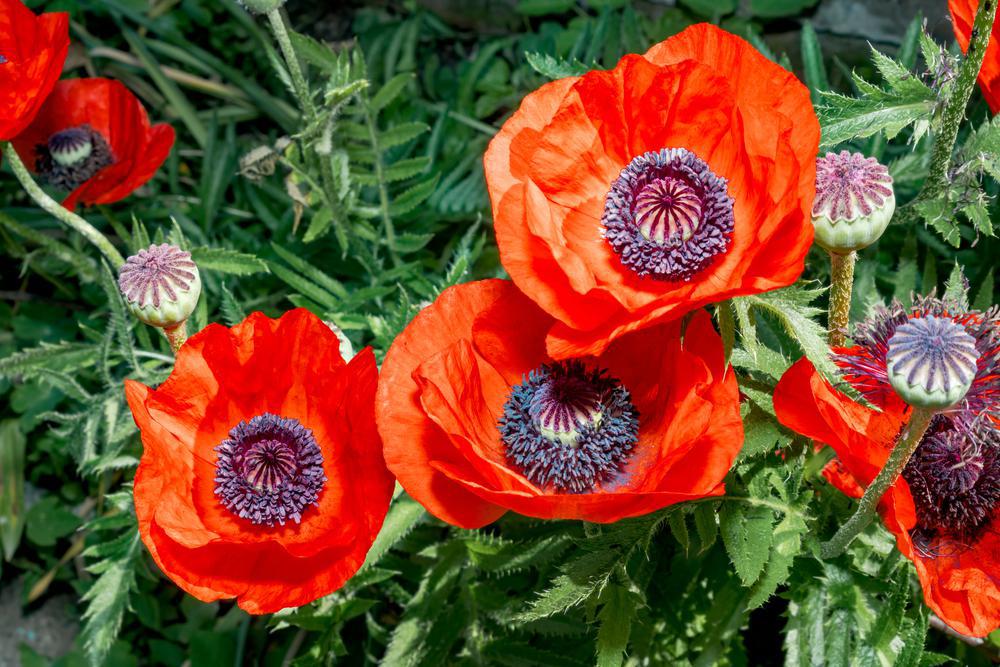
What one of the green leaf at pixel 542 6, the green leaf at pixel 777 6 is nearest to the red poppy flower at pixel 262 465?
the green leaf at pixel 542 6

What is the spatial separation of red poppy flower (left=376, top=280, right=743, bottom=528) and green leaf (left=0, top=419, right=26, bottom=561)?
1.67 m

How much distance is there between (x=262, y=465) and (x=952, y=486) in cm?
101

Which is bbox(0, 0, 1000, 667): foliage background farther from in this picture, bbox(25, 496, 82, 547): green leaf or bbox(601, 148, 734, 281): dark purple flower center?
bbox(601, 148, 734, 281): dark purple flower center

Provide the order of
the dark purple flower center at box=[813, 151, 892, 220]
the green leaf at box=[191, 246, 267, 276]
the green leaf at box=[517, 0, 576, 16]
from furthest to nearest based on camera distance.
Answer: the green leaf at box=[517, 0, 576, 16]
the green leaf at box=[191, 246, 267, 276]
the dark purple flower center at box=[813, 151, 892, 220]

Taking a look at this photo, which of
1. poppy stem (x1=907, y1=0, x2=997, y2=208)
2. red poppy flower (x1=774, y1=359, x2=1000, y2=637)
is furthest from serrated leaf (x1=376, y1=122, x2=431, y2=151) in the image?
red poppy flower (x1=774, y1=359, x2=1000, y2=637)

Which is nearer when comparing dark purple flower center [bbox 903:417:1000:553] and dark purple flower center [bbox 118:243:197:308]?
dark purple flower center [bbox 903:417:1000:553]

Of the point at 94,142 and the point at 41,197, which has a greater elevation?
the point at 41,197

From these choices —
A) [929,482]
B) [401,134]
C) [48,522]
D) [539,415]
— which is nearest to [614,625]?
[539,415]

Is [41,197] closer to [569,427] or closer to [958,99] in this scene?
[569,427]

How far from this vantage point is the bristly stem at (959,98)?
62.3 inches

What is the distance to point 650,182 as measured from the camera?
1499mm

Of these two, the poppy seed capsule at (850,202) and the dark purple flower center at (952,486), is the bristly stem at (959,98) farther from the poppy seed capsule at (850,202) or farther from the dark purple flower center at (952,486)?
the dark purple flower center at (952,486)

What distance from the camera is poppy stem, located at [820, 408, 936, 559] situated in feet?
4.14

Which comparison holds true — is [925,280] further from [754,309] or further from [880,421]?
[880,421]
